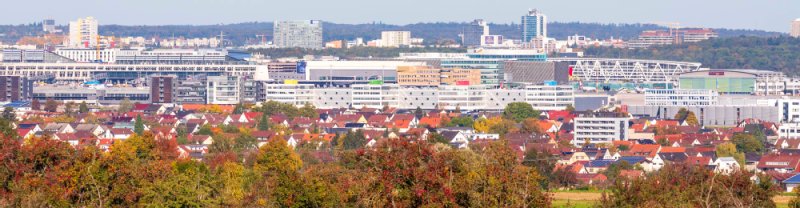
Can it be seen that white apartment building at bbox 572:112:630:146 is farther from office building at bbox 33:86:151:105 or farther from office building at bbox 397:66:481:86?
office building at bbox 33:86:151:105

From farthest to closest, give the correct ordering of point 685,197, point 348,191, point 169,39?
point 169,39
point 685,197
point 348,191

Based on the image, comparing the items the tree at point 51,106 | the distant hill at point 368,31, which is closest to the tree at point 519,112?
the tree at point 51,106

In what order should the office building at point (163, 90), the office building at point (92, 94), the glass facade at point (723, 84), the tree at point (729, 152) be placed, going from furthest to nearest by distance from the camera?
the glass facade at point (723, 84) → the office building at point (92, 94) → the office building at point (163, 90) → the tree at point (729, 152)

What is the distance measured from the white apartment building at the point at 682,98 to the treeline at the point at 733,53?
33.8 meters

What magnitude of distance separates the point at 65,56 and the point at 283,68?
20604mm

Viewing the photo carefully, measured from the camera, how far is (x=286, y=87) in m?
67.6

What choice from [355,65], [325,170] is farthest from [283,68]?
[325,170]

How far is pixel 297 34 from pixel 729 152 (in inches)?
3647

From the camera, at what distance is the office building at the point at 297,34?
132250mm

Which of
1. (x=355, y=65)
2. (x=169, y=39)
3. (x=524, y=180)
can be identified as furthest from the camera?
(x=169, y=39)

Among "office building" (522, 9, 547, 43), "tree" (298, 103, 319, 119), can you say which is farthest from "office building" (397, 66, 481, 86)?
"office building" (522, 9, 547, 43)

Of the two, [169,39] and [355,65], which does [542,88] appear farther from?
[169,39]

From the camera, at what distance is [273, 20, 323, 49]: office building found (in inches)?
5207

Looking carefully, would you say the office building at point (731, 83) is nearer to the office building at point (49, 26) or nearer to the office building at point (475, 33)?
the office building at point (475, 33)
